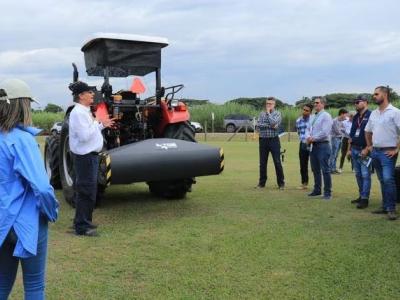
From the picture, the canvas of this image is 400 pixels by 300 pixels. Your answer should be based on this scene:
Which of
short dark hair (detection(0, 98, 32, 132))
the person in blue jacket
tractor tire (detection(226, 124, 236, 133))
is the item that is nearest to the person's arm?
the person in blue jacket

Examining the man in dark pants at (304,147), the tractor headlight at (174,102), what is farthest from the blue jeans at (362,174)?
the tractor headlight at (174,102)

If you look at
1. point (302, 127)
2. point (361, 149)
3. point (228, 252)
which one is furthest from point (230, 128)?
point (228, 252)

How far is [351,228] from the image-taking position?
7012 mm

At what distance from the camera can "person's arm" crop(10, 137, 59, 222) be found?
3.15 m

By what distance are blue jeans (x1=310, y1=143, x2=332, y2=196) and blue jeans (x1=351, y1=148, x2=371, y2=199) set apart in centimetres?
58

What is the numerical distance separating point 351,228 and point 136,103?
394 centimetres

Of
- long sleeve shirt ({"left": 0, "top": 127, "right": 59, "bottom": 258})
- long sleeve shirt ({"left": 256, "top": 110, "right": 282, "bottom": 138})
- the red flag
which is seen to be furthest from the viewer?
long sleeve shirt ({"left": 256, "top": 110, "right": 282, "bottom": 138})

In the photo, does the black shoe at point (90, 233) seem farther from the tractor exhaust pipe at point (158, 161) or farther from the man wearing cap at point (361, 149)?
the man wearing cap at point (361, 149)

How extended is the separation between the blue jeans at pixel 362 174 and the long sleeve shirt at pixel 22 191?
6.32m

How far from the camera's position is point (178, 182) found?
909 centimetres

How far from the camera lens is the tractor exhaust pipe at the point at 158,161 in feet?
24.0

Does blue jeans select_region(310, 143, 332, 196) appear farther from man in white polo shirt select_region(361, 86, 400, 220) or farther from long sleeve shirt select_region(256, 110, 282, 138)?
man in white polo shirt select_region(361, 86, 400, 220)

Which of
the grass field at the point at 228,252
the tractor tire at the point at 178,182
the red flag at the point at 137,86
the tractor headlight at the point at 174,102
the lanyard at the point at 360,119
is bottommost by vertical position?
the grass field at the point at 228,252

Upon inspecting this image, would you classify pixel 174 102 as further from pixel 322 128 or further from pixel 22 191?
pixel 22 191
